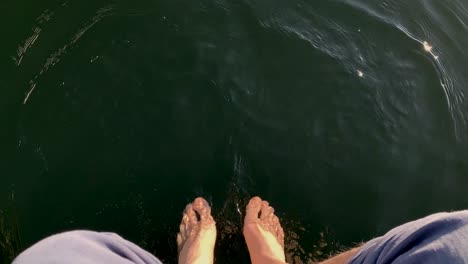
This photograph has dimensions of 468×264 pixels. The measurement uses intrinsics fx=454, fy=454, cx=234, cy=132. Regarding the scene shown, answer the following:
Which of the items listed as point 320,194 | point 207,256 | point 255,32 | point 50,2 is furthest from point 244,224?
point 50,2

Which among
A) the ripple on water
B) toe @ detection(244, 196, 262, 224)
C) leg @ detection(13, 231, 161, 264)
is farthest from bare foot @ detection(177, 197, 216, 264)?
the ripple on water

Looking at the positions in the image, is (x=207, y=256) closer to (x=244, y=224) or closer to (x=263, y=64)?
(x=244, y=224)

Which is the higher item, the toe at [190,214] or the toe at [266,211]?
the toe at [266,211]

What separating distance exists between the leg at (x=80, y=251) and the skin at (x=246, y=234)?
100 centimetres

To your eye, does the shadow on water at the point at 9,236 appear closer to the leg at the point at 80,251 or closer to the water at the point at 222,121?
the water at the point at 222,121

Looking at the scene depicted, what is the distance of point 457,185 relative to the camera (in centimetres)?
273

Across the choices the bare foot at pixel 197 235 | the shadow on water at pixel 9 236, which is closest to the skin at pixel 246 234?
the bare foot at pixel 197 235

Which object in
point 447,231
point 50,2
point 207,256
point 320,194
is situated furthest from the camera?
point 50,2

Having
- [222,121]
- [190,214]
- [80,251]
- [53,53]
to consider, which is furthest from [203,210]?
[80,251]

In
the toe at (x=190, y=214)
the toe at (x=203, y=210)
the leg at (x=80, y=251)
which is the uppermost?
the leg at (x=80, y=251)

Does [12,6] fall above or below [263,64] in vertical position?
below

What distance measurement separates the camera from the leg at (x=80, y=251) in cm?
95

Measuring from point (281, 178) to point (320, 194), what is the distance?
0.79 ft

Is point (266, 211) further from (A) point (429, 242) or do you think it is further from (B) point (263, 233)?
(A) point (429, 242)
